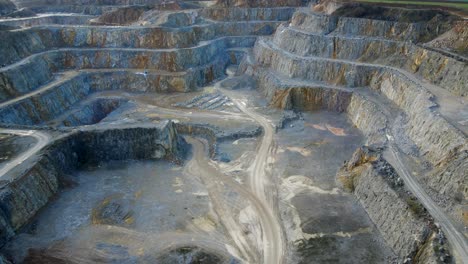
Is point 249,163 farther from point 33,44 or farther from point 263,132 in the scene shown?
point 33,44

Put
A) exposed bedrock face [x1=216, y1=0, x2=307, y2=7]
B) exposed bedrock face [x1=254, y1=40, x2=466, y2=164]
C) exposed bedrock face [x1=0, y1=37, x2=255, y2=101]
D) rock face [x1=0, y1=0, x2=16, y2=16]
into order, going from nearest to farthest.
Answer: exposed bedrock face [x1=254, y1=40, x2=466, y2=164] < exposed bedrock face [x1=0, y1=37, x2=255, y2=101] < exposed bedrock face [x1=216, y1=0, x2=307, y2=7] < rock face [x1=0, y1=0, x2=16, y2=16]

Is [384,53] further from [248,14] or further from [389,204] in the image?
[248,14]

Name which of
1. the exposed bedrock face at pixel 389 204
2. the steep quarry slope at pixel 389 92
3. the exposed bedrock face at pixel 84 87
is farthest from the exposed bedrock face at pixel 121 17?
the exposed bedrock face at pixel 389 204

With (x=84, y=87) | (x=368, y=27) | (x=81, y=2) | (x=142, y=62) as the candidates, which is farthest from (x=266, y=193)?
(x=81, y=2)

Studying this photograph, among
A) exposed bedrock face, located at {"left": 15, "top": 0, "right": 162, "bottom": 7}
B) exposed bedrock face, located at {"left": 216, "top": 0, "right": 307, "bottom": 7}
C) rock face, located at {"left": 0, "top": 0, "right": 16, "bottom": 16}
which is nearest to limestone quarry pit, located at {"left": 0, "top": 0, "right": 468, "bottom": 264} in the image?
exposed bedrock face, located at {"left": 216, "top": 0, "right": 307, "bottom": 7}

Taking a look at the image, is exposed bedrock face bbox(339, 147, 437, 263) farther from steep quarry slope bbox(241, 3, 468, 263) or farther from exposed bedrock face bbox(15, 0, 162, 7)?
exposed bedrock face bbox(15, 0, 162, 7)

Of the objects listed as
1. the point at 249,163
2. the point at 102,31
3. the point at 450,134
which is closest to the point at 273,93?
the point at 249,163
